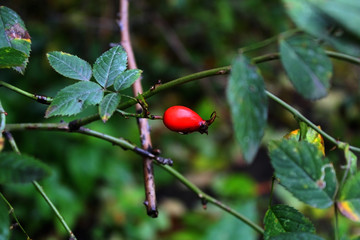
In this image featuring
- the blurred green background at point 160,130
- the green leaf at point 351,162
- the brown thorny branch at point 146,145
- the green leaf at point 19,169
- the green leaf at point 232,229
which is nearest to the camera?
the green leaf at point 19,169

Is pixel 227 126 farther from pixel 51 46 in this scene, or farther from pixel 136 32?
pixel 51 46

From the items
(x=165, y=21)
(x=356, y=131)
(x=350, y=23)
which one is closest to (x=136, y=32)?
(x=165, y=21)

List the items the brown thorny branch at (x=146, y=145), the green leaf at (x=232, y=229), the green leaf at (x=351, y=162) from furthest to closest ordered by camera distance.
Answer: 1. the green leaf at (x=232, y=229)
2. the brown thorny branch at (x=146, y=145)
3. the green leaf at (x=351, y=162)

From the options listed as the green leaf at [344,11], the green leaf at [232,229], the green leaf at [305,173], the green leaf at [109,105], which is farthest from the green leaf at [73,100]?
the green leaf at [232,229]

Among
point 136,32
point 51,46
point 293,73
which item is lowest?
point 293,73

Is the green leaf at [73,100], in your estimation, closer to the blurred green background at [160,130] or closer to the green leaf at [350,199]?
the green leaf at [350,199]

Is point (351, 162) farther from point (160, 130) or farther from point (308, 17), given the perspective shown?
point (160, 130)
